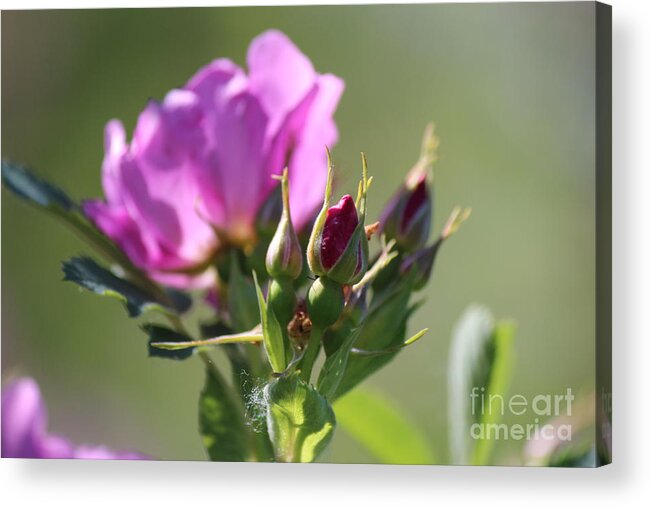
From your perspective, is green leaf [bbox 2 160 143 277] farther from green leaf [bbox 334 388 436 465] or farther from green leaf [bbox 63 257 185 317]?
green leaf [bbox 334 388 436 465]

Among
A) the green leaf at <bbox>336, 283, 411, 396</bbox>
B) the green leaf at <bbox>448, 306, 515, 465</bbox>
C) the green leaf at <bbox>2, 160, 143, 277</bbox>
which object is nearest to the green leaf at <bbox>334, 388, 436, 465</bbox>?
the green leaf at <bbox>448, 306, 515, 465</bbox>

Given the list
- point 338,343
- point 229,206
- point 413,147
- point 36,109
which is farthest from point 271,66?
point 36,109

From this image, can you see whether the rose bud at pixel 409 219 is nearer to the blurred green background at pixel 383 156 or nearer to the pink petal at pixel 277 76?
the pink petal at pixel 277 76

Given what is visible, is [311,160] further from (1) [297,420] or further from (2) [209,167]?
(1) [297,420]

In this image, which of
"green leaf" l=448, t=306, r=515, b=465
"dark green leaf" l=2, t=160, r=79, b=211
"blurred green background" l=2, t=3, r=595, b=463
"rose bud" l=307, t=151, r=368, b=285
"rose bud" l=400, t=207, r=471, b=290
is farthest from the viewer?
"blurred green background" l=2, t=3, r=595, b=463

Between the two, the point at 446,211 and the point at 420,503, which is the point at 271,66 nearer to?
the point at 446,211
